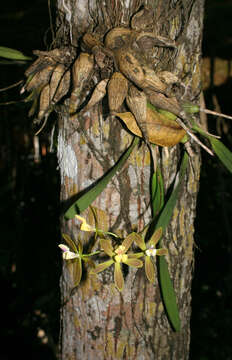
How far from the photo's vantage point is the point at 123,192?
0.62 meters

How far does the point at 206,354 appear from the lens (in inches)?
66.1

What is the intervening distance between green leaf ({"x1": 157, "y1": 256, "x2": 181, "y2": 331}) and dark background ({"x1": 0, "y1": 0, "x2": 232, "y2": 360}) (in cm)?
112

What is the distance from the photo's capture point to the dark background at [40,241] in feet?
5.45

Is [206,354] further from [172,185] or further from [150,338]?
[172,185]

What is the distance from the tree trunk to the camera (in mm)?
562

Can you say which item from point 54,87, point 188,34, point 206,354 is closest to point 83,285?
point 54,87

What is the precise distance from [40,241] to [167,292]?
1334mm

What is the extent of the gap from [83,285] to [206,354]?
1382mm

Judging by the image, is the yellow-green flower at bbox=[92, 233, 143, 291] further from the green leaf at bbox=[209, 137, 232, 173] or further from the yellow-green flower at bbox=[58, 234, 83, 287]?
the green leaf at bbox=[209, 137, 232, 173]

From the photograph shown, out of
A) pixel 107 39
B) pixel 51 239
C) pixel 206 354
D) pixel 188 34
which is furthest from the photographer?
pixel 51 239

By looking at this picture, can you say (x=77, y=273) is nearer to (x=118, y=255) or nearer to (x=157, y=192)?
(x=118, y=255)

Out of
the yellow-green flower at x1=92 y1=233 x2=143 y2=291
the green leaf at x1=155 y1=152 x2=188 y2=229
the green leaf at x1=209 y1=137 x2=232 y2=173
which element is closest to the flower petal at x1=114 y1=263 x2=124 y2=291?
the yellow-green flower at x1=92 y1=233 x2=143 y2=291

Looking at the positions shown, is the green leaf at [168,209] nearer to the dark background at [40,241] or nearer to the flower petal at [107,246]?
the flower petal at [107,246]

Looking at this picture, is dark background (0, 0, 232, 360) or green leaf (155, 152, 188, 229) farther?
dark background (0, 0, 232, 360)
